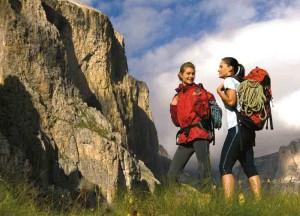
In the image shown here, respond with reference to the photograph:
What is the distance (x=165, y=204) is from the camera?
22.2 ft

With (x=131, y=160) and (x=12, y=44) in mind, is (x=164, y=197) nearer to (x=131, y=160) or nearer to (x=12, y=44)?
(x=12, y=44)

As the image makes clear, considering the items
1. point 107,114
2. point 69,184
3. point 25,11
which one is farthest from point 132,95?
point 69,184

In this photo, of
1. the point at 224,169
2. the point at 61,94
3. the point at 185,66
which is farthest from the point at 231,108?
the point at 61,94

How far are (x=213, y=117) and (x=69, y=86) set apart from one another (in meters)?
80.2

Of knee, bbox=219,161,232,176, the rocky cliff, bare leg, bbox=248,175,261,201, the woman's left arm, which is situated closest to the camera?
bare leg, bbox=248,175,261,201

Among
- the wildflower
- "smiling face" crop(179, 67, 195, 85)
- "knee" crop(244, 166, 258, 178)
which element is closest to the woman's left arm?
"smiling face" crop(179, 67, 195, 85)

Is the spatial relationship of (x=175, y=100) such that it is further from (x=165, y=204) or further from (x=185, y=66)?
(x=165, y=204)

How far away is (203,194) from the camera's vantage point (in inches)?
266

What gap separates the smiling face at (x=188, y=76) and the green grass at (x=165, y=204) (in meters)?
2.33

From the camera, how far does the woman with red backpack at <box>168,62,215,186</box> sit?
8719 mm

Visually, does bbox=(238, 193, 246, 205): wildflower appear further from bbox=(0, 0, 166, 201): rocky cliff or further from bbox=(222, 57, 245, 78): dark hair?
bbox=(0, 0, 166, 201): rocky cliff

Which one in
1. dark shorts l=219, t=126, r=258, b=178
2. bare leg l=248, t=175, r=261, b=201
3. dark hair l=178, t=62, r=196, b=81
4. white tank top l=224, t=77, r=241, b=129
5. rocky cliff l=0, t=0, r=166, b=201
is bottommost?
bare leg l=248, t=175, r=261, b=201

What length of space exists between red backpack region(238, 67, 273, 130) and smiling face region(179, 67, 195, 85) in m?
0.94

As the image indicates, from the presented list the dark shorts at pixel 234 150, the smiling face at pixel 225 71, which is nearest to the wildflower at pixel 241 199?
the dark shorts at pixel 234 150
